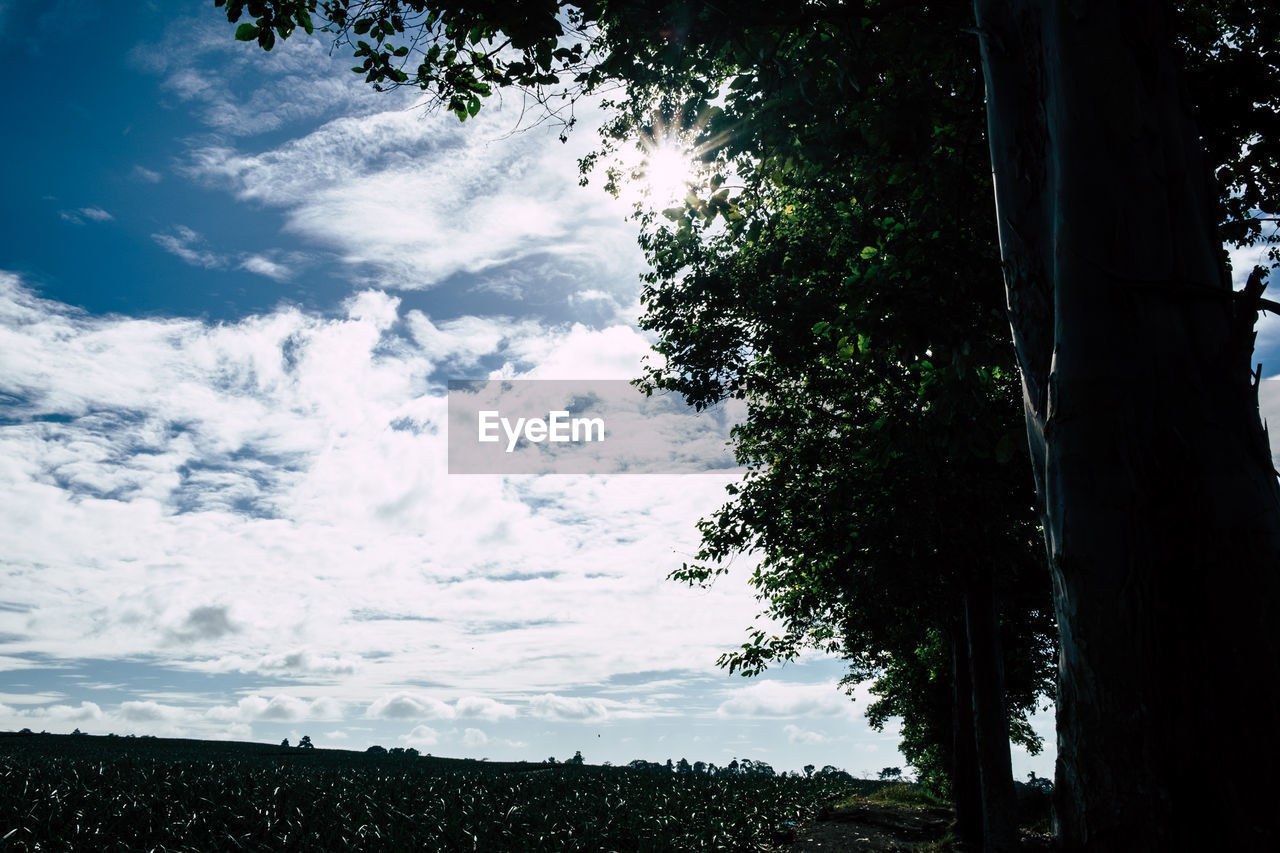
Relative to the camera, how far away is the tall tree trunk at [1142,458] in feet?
7.36

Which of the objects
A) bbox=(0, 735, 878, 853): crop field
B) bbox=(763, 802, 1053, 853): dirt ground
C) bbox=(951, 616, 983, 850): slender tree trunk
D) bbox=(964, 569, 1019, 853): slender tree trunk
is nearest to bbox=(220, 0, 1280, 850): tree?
bbox=(964, 569, 1019, 853): slender tree trunk

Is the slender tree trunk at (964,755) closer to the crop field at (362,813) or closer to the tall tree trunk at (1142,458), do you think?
the crop field at (362,813)

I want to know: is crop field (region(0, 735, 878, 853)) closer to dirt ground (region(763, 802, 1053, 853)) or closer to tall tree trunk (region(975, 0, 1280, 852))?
dirt ground (region(763, 802, 1053, 853))

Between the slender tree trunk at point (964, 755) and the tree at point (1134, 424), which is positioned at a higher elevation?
the tree at point (1134, 424)

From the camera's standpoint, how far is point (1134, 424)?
249cm

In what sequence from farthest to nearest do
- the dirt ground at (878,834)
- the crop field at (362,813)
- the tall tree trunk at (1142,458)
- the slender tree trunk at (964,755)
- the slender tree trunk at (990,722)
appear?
1. the dirt ground at (878,834)
2. the slender tree trunk at (964,755)
3. the crop field at (362,813)
4. the slender tree trunk at (990,722)
5. the tall tree trunk at (1142,458)

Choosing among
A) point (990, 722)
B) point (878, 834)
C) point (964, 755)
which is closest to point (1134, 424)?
point (990, 722)

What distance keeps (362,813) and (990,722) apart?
12.7m

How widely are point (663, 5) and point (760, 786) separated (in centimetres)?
2892

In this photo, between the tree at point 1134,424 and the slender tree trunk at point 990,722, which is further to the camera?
the slender tree trunk at point 990,722

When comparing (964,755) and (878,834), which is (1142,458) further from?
(878,834)

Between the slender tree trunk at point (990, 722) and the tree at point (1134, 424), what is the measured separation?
33.6 feet

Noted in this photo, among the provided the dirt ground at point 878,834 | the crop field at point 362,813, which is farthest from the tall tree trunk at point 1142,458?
the dirt ground at point 878,834

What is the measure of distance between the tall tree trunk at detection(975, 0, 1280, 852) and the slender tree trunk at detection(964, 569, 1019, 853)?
10.3 meters
